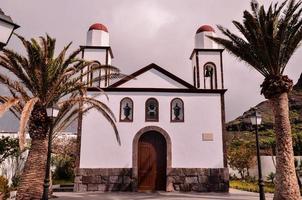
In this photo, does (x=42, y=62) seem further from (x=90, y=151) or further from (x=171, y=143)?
(x=171, y=143)

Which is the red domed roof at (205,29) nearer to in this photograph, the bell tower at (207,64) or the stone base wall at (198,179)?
the bell tower at (207,64)

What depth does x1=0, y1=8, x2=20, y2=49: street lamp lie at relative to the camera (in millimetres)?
3748

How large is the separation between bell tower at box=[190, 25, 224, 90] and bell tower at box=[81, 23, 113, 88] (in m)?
5.38

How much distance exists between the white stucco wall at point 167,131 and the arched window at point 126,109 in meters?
0.23

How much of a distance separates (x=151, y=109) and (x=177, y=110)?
58.2 inches

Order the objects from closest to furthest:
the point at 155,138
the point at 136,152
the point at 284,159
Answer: the point at 284,159, the point at 136,152, the point at 155,138

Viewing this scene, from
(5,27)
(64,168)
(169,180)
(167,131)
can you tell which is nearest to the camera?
(5,27)

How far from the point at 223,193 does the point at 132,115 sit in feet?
20.7

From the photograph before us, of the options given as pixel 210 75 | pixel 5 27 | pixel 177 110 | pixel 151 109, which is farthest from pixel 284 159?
pixel 5 27

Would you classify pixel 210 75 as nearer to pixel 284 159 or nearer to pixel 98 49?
pixel 98 49

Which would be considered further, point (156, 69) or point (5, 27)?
point (156, 69)

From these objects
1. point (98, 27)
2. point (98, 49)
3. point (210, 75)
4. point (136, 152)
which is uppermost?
point (98, 27)

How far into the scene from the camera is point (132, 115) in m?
17.5

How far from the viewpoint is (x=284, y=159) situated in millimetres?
11359
